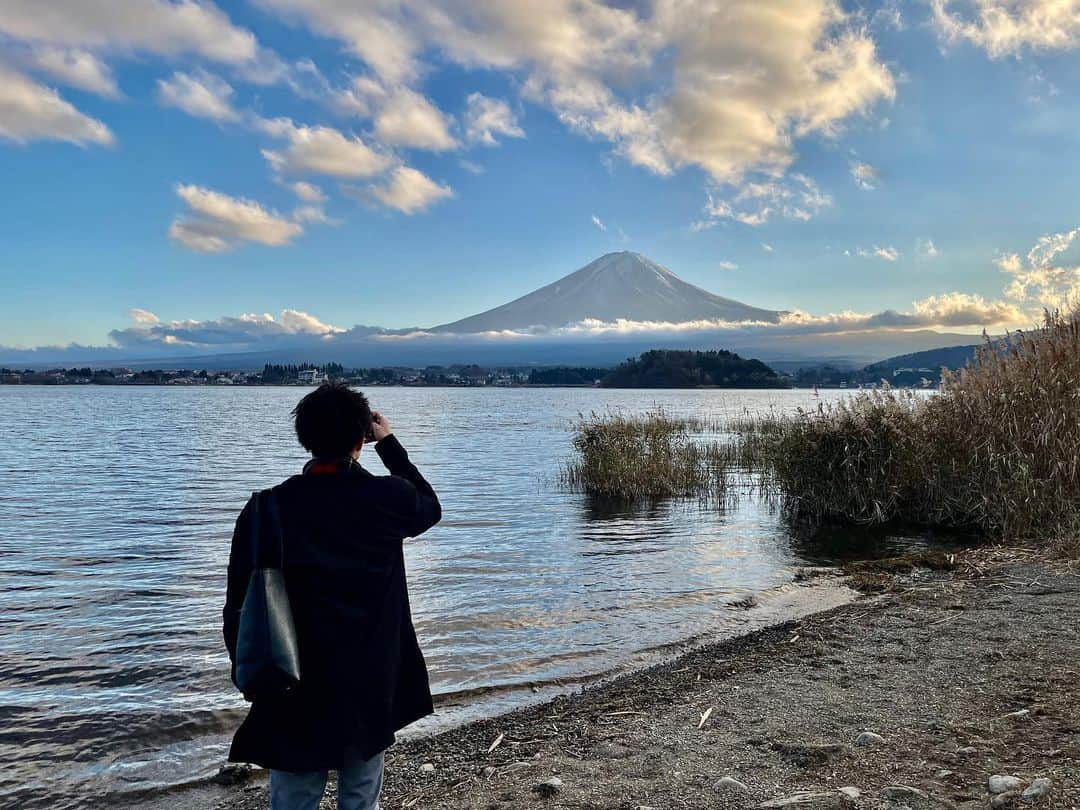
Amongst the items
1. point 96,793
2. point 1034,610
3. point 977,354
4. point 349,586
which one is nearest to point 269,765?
point 349,586

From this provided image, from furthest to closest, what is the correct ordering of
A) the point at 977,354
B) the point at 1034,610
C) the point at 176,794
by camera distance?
the point at 977,354 < the point at 1034,610 < the point at 176,794

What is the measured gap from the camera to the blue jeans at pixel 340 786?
285 cm

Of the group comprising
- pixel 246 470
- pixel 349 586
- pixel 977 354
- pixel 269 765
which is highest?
pixel 977 354

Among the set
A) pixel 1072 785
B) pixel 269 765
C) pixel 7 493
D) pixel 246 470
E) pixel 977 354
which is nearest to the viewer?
pixel 269 765

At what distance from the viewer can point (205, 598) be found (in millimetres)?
10188

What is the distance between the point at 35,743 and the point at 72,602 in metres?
4.81

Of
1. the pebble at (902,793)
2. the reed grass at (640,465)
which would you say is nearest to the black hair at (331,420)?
the pebble at (902,793)

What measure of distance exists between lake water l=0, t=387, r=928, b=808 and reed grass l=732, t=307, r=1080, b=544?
1.81 meters

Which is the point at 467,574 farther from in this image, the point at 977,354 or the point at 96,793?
the point at 977,354

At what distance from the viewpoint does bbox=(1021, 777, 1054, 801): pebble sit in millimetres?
3486

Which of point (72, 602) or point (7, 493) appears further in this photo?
point (7, 493)

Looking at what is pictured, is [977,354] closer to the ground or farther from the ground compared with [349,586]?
farther from the ground

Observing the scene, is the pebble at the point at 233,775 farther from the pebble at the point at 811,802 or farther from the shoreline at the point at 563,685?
the pebble at the point at 811,802

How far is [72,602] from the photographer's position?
10.0 metres
